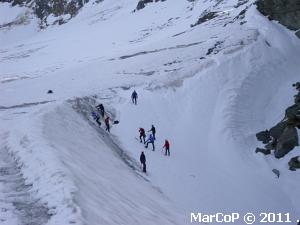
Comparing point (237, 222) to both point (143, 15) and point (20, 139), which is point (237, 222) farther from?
point (143, 15)

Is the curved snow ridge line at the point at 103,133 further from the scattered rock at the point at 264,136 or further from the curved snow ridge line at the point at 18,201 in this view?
the scattered rock at the point at 264,136

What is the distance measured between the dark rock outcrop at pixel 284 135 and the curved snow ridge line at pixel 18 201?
1696 centimetres

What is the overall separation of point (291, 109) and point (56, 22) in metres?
77.6

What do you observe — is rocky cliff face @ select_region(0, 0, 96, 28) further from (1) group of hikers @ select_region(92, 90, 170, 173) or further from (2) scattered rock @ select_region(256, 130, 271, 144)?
(2) scattered rock @ select_region(256, 130, 271, 144)

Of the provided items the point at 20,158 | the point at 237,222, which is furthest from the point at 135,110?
the point at 20,158

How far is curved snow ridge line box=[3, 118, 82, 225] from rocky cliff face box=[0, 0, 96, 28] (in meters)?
83.1

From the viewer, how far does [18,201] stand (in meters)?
14.6

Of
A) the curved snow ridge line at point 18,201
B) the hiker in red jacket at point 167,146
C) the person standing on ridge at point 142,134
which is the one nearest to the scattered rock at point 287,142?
the hiker in red jacket at point 167,146

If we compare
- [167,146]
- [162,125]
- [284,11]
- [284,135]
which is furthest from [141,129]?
→ [284,11]

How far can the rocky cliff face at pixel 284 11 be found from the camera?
43.3m

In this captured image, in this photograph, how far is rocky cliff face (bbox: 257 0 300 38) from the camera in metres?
43.3

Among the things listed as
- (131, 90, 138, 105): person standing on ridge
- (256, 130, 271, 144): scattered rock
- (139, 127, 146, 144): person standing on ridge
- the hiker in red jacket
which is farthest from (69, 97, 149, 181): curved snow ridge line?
(256, 130, 271, 144): scattered rock

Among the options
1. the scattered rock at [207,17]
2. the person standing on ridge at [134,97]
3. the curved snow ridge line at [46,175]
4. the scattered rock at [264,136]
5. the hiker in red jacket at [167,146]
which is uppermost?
the curved snow ridge line at [46,175]

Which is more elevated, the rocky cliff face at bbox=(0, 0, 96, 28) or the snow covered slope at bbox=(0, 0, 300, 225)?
the snow covered slope at bbox=(0, 0, 300, 225)
